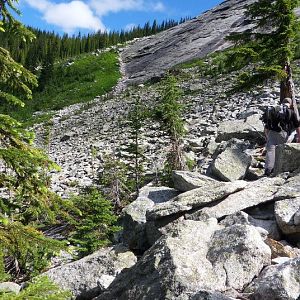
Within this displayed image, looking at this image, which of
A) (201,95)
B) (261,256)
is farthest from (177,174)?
(201,95)

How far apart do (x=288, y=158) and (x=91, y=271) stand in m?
5.95

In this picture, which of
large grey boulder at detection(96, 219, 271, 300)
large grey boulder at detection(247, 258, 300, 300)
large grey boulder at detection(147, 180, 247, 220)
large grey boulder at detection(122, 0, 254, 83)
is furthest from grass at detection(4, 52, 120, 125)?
large grey boulder at detection(247, 258, 300, 300)

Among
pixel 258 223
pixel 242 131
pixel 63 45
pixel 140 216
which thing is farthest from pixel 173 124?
pixel 63 45

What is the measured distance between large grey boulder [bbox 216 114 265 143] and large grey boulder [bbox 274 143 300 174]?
22.3 ft

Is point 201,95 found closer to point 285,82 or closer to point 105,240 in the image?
point 285,82

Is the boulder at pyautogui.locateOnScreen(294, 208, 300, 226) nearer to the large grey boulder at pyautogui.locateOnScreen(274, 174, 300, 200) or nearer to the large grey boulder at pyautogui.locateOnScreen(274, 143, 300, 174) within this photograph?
the large grey boulder at pyautogui.locateOnScreen(274, 174, 300, 200)

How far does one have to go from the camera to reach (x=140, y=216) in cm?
1123

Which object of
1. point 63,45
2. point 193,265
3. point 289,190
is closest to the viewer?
point 193,265

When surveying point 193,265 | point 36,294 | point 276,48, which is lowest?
point 193,265

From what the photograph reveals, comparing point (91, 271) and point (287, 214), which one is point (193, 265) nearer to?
point (287, 214)

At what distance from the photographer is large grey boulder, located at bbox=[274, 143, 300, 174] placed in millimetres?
11062

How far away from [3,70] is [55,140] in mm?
27181

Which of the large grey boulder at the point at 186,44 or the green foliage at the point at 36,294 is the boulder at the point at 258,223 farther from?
the large grey boulder at the point at 186,44

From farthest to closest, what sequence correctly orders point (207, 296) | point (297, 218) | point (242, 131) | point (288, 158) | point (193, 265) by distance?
point (242, 131) < point (288, 158) < point (297, 218) < point (193, 265) < point (207, 296)
